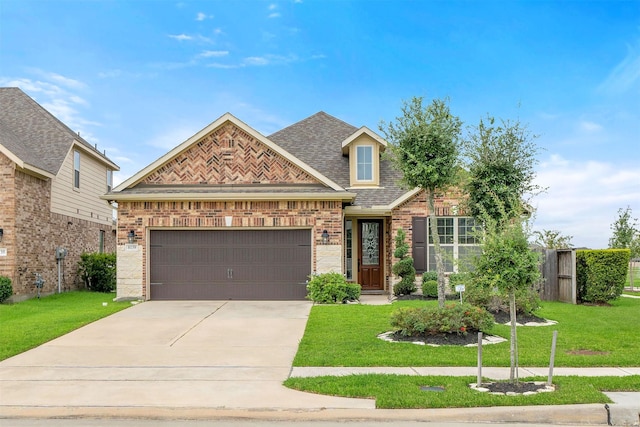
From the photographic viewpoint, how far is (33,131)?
22.4m

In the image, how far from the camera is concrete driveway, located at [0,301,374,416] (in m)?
6.87

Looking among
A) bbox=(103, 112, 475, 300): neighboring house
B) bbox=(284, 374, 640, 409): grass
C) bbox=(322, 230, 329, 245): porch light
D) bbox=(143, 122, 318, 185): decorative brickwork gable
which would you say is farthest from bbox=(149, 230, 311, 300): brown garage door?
bbox=(284, 374, 640, 409): grass

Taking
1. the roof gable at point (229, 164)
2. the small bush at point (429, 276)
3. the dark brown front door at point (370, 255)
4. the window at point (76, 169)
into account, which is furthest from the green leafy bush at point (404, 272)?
the window at point (76, 169)

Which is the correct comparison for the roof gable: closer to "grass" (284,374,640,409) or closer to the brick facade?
the brick facade

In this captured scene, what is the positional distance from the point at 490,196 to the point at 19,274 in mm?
14673

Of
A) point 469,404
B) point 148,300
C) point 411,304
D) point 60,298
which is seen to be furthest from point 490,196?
point 60,298

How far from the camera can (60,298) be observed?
19547mm

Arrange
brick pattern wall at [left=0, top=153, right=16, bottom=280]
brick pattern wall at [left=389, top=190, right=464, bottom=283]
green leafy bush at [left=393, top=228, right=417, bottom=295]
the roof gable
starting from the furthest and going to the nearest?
brick pattern wall at [left=389, top=190, right=464, bottom=283], green leafy bush at [left=393, top=228, right=417, bottom=295], brick pattern wall at [left=0, top=153, right=16, bottom=280], the roof gable

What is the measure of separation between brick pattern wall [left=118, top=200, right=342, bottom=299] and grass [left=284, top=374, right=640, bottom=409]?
9.82 meters

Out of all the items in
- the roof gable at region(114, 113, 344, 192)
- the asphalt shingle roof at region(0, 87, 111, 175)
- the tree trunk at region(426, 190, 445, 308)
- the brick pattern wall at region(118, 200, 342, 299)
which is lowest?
the tree trunk at region(426, 190, 445, 308)

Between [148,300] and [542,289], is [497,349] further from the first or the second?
[148,300]

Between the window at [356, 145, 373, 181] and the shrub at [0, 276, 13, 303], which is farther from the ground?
the window at [356, 145, 373, 181]

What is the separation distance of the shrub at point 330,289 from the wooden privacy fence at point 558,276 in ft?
20.3

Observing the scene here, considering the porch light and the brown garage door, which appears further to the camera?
the brown garage door
